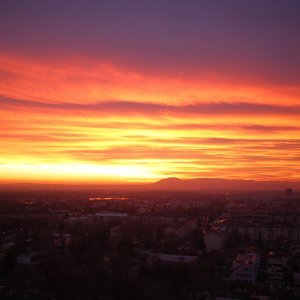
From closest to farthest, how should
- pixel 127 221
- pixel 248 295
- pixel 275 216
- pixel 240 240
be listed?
1. pixel 248 295
2. pixel 240 240
3. pixel 127 221
4. pixel 275 216

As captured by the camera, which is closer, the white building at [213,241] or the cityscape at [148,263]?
the cityscape at [148,263]

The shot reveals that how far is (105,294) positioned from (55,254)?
17.2ft

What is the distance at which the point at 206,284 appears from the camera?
10156 millimetres

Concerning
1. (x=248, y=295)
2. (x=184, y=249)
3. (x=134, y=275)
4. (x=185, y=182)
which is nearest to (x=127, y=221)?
(x=184, y=249)

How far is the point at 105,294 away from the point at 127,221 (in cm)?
1528

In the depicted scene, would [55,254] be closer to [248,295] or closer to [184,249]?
[184,249]

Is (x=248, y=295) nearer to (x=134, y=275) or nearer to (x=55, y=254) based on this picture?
(x=134, y=275)

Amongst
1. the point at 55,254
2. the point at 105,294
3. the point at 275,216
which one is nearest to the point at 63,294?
the point at 105,294

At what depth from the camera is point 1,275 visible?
11.1m

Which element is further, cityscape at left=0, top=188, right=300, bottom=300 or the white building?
the white building

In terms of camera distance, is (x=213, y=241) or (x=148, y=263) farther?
(x=213, y=241)

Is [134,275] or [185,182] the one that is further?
[185,182]

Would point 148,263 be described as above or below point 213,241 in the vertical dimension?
below

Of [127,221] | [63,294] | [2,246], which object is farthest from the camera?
[127,221]
